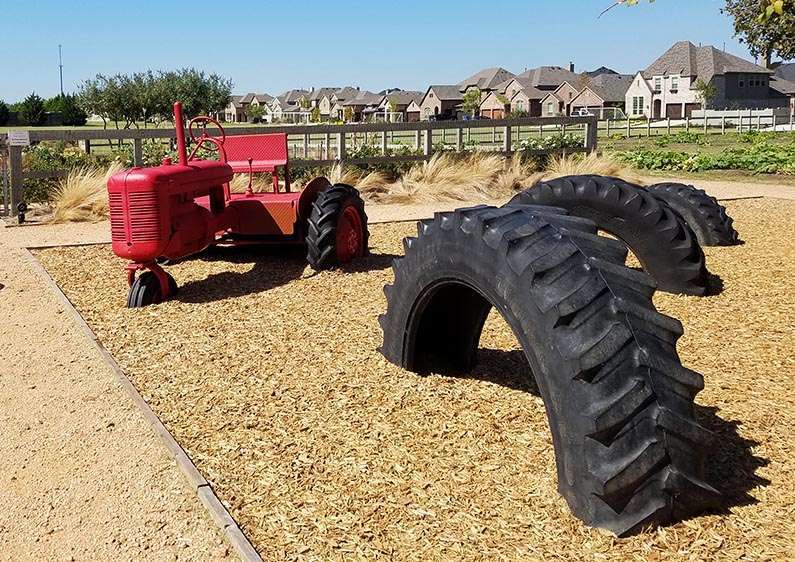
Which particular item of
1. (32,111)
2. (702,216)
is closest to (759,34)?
(702,216)

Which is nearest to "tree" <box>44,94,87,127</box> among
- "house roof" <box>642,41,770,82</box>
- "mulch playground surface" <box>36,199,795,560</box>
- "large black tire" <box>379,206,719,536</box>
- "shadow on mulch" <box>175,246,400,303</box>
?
"house roof" <box>642,41,770,82</box>

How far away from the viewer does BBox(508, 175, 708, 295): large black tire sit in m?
6.64

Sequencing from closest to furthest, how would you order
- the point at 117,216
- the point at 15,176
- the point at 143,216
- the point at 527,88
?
1. the point at 143,216
2. the point at 117,216
3. the point at 15,176
4. the point at 527,88

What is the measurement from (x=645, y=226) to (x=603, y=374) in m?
4.07

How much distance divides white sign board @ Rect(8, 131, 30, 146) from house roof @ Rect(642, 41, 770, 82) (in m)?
75.8

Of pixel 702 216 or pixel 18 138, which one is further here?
pixel 18 138

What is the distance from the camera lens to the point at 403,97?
117438mm

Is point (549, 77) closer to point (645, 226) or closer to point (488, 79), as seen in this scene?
point (488, 79)

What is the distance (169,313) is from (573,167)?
11459 millimetres

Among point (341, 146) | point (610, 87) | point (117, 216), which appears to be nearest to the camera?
point (117, 216)

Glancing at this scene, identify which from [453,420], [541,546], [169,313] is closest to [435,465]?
[453,420]

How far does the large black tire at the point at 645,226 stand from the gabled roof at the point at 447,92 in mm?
105414

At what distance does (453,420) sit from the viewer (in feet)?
13.4

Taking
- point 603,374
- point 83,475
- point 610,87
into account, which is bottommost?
point 83,475
